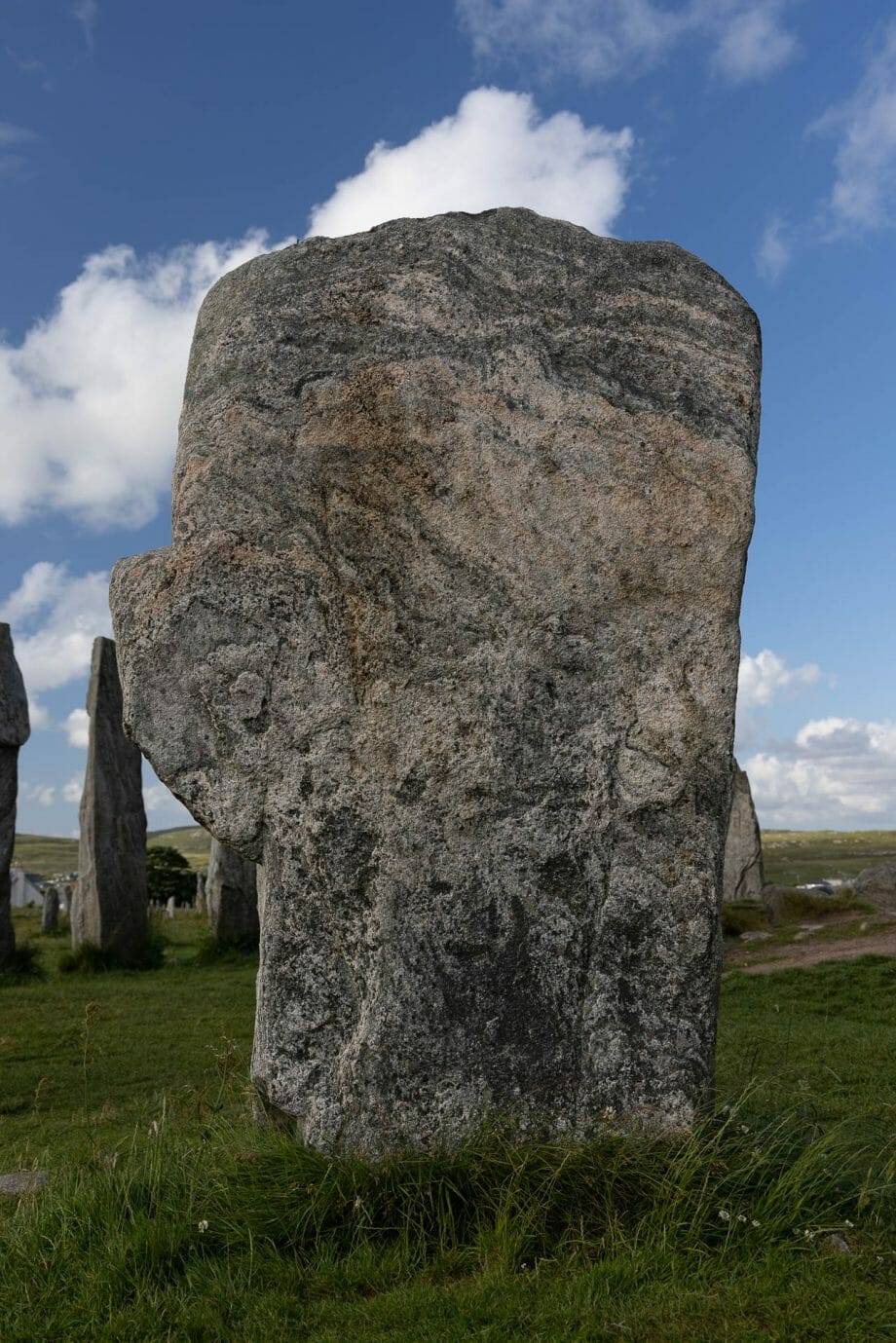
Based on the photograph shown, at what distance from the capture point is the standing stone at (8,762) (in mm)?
13984

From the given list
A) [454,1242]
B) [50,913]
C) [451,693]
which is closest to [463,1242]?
[454,1242]

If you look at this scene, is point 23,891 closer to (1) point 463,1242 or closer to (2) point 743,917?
(2) point 743,917

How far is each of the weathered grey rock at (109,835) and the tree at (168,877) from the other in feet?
39.6

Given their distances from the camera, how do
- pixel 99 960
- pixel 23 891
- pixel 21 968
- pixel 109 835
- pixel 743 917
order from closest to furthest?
pixel 21 968, pixel 99 960, pixel 109 835, pixel 743 917, pixel 23 891

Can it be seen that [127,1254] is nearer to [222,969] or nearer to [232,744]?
[232,744]

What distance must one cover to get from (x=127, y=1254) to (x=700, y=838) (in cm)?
249

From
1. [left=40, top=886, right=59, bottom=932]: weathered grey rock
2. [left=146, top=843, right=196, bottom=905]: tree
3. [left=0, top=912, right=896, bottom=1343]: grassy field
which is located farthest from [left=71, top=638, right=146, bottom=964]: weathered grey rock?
[left=146, top=843, right=196, bottom=905]: tree

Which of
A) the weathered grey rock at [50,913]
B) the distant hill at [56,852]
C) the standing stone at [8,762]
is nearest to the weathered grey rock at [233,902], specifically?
the standing stone at [8,762]

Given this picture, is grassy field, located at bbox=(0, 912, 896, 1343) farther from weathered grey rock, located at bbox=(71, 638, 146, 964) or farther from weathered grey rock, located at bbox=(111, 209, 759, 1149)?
weathered grey rock, located at bbox=(71, 638, 146, 964)

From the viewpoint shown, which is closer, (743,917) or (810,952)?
(810,952)

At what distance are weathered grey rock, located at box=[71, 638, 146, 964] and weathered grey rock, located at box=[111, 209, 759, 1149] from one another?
35.2ft

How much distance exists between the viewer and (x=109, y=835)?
1492 cm

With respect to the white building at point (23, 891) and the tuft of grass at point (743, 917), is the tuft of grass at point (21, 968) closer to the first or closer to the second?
the tuft of grass at point (743, 917)

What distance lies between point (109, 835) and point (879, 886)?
11128 mm
